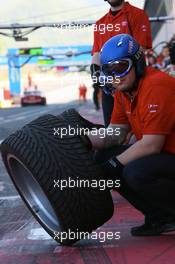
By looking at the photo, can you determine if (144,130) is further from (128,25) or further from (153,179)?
(128,25)

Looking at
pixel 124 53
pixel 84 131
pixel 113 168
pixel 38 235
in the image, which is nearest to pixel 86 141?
pixel 84 131

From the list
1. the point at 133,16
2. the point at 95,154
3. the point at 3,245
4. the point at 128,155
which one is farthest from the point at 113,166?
the point at 133,16

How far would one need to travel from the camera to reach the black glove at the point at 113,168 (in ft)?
11.8

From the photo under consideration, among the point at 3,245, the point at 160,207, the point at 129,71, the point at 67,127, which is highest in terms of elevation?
the point at 129,71

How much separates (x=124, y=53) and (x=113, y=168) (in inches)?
27.1

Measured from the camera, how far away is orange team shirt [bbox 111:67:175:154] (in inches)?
136

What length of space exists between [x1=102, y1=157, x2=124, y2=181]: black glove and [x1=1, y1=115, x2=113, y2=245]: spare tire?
0.46 feet

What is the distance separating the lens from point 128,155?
11.8ft

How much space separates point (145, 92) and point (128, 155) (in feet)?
1.27

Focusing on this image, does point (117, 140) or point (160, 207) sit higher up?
point (117, 140)

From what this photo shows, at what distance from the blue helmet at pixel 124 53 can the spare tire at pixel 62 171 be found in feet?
1.56

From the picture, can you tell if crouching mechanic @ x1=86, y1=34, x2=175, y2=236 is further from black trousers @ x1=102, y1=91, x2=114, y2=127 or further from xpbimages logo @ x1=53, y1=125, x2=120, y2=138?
black trousers @ x1=102, y1=91, x2=114, y2=127

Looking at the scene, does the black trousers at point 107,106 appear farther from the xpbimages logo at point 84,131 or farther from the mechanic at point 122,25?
the xpbimages logo at point 84,131

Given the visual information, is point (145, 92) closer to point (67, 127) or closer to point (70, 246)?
point (67, 127)
